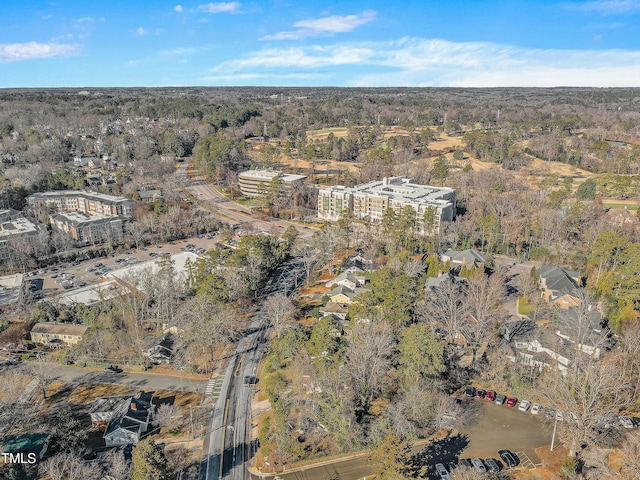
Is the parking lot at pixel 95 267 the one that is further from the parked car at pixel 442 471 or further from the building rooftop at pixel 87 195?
the parked car at pixel 442 471

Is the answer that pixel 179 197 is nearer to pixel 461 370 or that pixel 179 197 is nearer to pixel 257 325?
pixel 257 325

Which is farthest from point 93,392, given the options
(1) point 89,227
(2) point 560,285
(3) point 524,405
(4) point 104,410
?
(2) point 560,285

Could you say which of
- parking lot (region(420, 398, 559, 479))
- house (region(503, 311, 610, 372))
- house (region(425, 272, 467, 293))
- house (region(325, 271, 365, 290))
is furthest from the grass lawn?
house (region(325, 271, 365, 290))

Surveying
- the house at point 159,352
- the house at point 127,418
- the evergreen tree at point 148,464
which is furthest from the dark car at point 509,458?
the house at point 159,352

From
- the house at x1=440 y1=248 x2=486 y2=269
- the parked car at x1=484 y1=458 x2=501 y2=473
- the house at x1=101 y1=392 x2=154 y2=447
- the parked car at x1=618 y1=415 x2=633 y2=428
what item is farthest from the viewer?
the house at x1=440 y1=248 x2=486 y2=269

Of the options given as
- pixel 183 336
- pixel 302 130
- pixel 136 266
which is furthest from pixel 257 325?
pixel 302 130

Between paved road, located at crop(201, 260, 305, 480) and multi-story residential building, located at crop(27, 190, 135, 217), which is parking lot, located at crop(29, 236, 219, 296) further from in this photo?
paved road, located at crop(201, 260, 305, 480)
